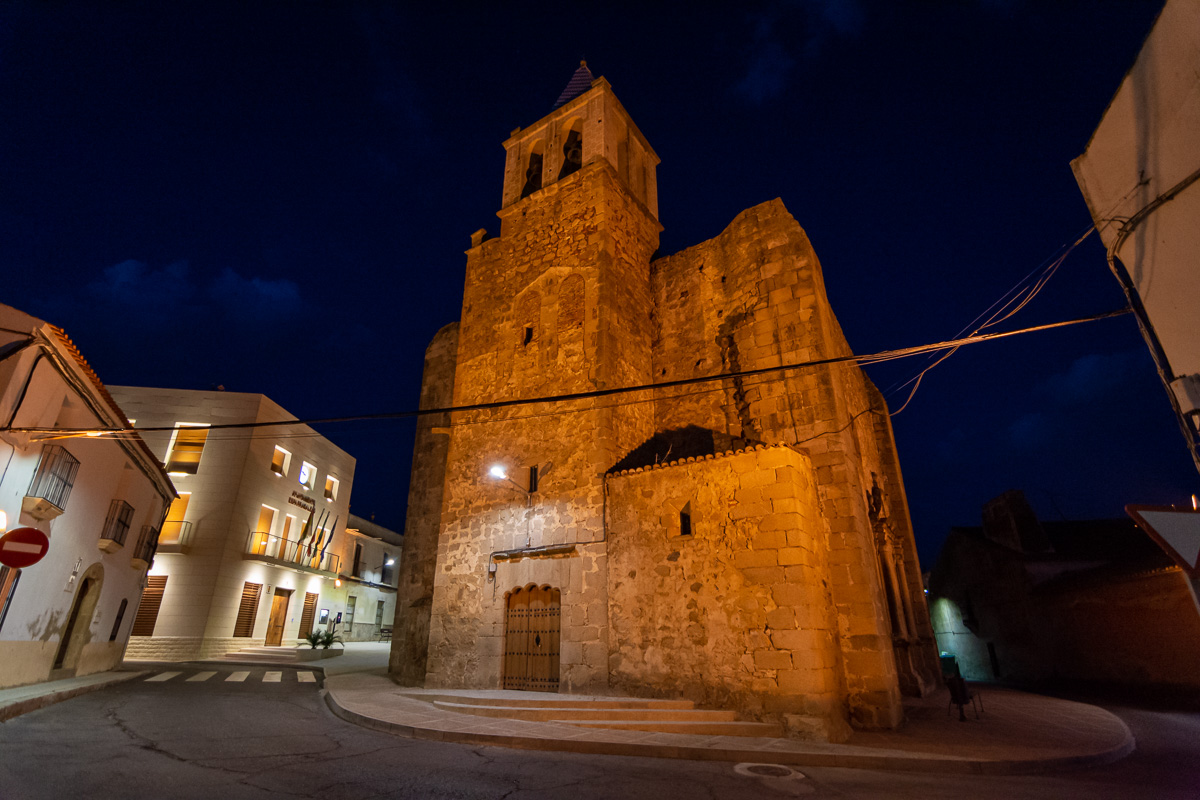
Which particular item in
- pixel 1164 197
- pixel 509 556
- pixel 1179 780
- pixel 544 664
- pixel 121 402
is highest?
pixel 121 402

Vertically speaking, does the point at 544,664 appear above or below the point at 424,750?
above

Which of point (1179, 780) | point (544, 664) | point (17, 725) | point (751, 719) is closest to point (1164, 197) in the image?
point (1179, 780)

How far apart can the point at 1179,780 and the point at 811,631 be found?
3836mm

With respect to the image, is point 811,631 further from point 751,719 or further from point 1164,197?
point 1164,197

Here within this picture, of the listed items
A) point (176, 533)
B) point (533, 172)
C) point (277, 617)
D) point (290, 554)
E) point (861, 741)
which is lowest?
point (861, 741)

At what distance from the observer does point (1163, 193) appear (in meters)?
4.50

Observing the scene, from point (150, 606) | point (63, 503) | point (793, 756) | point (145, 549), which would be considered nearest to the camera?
point (793, 756)

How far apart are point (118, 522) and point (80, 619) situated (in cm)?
220

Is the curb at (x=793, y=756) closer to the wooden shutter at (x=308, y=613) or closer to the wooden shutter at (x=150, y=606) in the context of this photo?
the wooden shutter at (x=150, y=606)

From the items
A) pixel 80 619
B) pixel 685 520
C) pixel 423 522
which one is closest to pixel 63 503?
pixel 80 619

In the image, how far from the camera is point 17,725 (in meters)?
6.95

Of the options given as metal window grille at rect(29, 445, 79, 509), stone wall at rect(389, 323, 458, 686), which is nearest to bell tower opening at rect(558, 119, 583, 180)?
stone wall at rect(389, 323, 458, 686)

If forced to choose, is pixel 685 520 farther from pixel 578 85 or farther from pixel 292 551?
pixel 292 551

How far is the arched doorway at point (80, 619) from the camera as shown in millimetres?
11703
